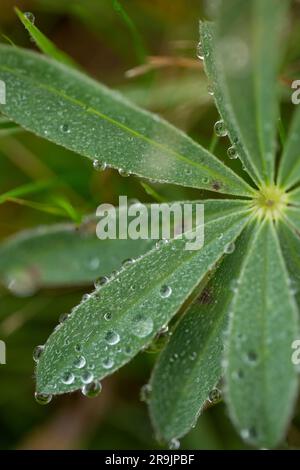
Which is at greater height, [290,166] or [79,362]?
[290,166]

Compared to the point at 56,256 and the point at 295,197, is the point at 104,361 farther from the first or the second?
the point at 56,256

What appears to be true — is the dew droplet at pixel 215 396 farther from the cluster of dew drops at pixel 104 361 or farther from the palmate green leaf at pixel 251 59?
the palmate green leaf at pixel 251 59

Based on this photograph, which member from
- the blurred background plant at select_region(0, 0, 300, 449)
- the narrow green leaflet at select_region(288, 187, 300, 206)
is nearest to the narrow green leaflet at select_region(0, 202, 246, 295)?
the blurred background plant at select_region(0, 0, 300, 449)

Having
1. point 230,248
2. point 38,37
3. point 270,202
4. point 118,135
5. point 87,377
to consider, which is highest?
point 38,37

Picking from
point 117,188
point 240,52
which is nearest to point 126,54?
point 117,188

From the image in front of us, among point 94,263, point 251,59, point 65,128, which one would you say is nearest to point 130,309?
point 65,128

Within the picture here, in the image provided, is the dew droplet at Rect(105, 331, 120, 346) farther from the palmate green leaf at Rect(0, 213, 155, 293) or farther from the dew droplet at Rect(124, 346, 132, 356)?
the palmate green leaf at Rect(0, 213, 155, 293)
